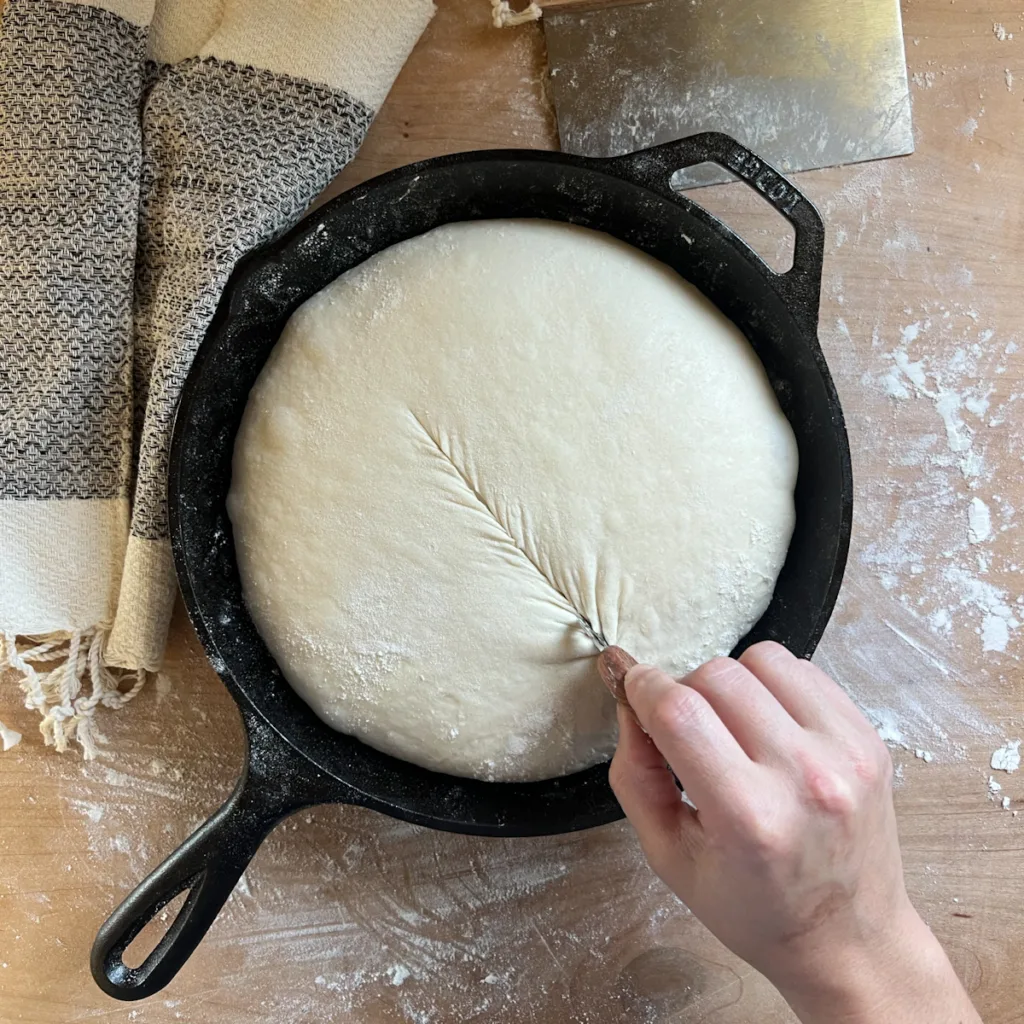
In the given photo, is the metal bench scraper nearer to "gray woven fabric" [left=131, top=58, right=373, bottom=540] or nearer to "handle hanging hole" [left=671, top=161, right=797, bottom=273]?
"handle hanging hole" [left=671, top=161, right=797, bottom=273]

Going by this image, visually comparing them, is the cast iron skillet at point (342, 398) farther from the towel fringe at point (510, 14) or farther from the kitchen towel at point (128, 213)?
the towel fringe at point (510, 14)

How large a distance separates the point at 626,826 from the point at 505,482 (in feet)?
1.34

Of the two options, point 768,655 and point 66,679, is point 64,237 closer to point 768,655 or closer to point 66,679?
point 66,679

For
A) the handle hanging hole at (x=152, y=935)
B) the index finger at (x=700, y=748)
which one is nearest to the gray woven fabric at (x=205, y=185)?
the handle hanging hole at (x=152, y=935)

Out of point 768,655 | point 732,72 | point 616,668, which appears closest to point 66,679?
point 616,668

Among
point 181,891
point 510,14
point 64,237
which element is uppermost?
point 510,14

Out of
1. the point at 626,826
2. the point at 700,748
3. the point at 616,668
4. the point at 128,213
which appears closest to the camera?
the point at 700,748

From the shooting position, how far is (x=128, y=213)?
0.80m

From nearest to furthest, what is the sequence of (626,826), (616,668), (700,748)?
(700,748), (616,668), (626,826)

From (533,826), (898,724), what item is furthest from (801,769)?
(898,724)

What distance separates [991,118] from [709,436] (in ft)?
1.62

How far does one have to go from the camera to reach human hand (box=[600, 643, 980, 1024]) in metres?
0.57

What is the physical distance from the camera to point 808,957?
2.10ft

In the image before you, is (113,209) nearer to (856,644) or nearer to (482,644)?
(482,644)
